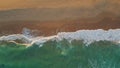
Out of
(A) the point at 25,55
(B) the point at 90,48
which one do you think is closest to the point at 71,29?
(B) the point at 90,48

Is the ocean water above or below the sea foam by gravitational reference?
below

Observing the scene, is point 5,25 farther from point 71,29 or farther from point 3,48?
point 71,29

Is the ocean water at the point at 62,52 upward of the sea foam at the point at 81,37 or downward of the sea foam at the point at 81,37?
downward

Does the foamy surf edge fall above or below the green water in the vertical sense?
above
